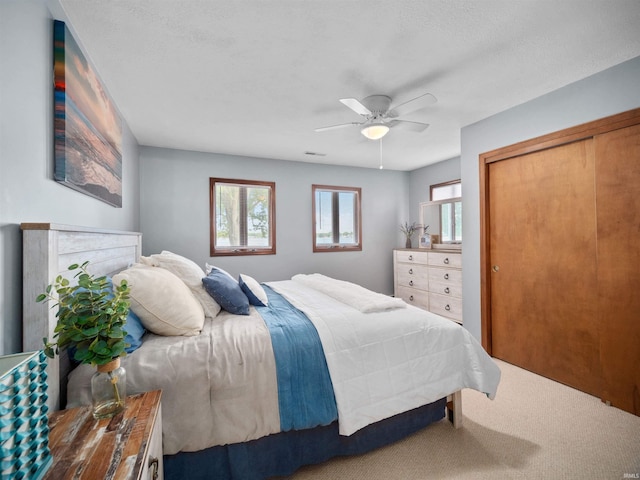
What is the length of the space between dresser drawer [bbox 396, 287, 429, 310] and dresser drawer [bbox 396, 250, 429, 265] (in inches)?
18.8


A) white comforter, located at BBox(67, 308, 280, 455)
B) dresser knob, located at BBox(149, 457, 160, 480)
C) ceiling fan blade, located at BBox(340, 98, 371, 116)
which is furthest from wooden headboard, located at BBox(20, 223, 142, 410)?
ceiling fan blade, located at BBox(340, 98, 371, 116)

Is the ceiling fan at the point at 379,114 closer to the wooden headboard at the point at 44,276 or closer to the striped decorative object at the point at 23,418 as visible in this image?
the wooden headboard at the point at 44,276

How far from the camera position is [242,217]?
4367 mm

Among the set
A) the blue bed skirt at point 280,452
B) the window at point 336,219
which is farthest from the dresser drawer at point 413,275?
the blue bed skirt at point 280,452

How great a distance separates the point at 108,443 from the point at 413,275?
14.3ft

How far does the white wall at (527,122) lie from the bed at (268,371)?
1577 millimetres

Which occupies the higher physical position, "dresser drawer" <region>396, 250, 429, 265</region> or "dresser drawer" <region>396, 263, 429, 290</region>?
"dresser drawer" <region>396, 250, 429, 265</region>

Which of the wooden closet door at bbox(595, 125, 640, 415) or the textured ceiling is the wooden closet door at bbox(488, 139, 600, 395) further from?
the textured ceiling

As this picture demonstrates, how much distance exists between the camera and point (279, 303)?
2.29m

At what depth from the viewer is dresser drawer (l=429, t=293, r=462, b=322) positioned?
382 centimetres

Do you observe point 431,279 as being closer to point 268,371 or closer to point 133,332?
point 268,371

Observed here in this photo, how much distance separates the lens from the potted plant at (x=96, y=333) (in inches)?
38.8

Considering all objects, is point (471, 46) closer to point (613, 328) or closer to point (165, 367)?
point (613, 328)

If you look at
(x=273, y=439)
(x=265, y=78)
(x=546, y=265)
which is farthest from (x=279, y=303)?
(x=546, y=265)
